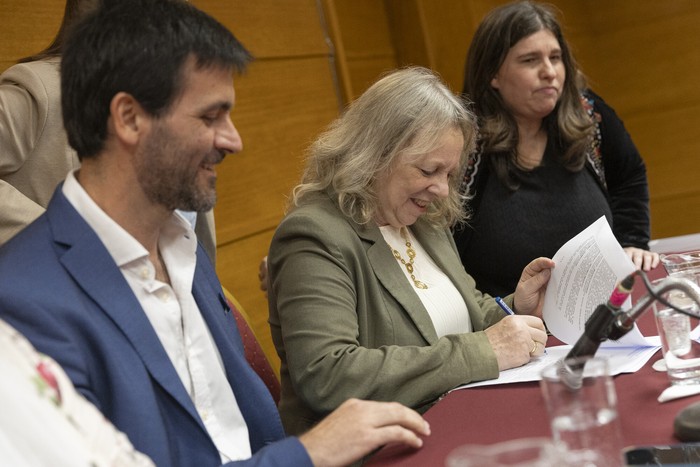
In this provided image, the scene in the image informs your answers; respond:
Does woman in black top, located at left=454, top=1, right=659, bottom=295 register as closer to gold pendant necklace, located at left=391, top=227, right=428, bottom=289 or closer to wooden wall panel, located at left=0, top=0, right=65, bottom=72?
gold pendant necklace, located at left=391, top=227, right=428, bottom=289

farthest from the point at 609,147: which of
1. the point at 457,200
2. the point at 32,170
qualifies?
the point at 32,170

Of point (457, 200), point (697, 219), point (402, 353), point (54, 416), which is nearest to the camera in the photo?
point (54, 416)

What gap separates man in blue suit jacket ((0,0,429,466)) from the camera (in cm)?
133

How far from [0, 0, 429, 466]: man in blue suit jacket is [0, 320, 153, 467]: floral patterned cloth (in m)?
0.24

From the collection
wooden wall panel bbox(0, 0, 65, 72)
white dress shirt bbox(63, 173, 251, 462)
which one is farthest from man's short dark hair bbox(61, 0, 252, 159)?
wooden wall panel bbox(0, 0, 65, 72)

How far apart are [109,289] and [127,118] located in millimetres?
277

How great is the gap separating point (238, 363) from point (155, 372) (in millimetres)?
270

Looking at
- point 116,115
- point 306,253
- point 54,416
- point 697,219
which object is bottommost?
point 697,219

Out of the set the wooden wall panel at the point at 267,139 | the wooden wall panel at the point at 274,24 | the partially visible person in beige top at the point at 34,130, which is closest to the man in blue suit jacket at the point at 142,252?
the partially visible person in beige top at the point at 34,130

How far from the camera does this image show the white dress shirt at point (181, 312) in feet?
4.72

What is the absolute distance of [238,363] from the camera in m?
1.63

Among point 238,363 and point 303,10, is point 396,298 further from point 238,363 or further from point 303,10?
point 303,10

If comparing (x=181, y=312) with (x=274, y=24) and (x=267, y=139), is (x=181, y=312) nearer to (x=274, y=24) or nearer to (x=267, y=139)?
(x=267, y=139)

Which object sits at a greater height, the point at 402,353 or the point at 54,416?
the point at 54,416
